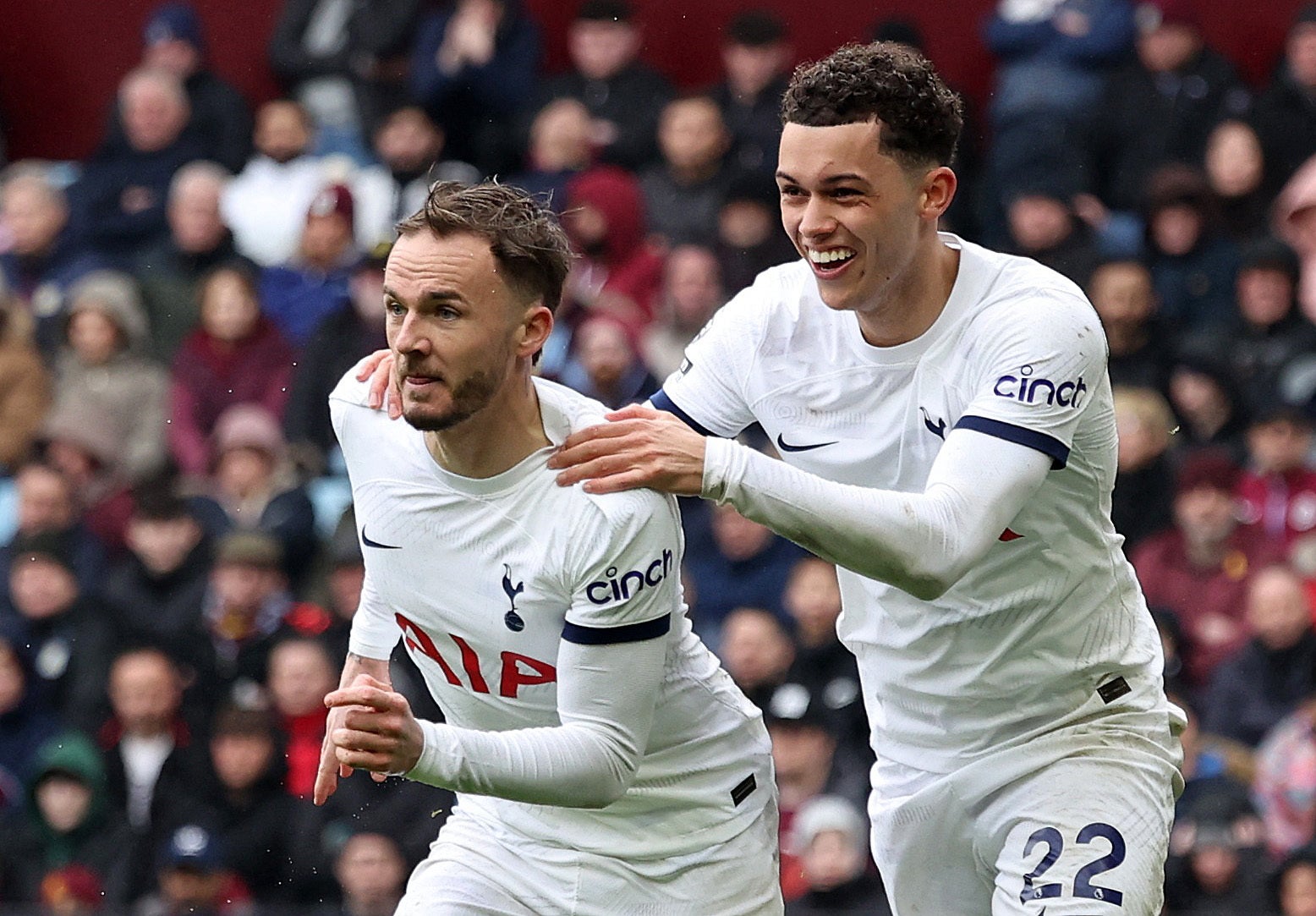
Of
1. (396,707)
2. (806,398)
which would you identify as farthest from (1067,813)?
(396,707)

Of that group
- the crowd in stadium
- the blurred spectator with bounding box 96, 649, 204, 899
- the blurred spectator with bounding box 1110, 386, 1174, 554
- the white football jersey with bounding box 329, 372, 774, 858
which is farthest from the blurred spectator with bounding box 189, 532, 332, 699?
the white football jersey with bounding box 329, 372, 774, 858

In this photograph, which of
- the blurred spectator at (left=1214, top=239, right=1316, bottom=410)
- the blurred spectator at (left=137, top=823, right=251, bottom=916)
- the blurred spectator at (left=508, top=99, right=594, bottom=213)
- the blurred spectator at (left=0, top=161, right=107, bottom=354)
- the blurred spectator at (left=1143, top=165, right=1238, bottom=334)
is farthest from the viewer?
the blurred spectator at (left=0, top=161, right=107, bottom=354)

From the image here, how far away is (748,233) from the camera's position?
10.1 metres

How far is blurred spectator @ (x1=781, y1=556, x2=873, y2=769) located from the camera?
340 inches

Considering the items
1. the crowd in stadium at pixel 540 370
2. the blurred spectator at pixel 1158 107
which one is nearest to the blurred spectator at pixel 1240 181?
the crowd in stadium at pixel 540 370

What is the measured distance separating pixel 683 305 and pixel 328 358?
1.68 meters

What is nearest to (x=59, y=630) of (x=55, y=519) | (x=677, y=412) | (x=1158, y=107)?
(x=55, y=519)

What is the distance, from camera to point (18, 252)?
449 inches

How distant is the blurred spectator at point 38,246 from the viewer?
11.1 m

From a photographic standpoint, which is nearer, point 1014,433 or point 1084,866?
point 1014,433

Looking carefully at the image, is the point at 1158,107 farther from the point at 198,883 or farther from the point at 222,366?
the point at 198,883

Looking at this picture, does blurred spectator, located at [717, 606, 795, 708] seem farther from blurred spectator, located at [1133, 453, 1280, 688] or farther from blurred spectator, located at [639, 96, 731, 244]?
blurred spectator, located at [639, 96, 731, 244]

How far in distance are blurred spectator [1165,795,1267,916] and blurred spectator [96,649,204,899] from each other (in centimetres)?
378

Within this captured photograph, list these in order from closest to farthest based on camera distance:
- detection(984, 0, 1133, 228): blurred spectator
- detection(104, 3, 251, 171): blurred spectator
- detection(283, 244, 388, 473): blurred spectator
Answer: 1. detection(283, 244, 388, 473): blurred spectator
2. detection(984, 0, 1133, 228): blurred spectator
3. detection(104, 3, 251, 171): blurred spectator
